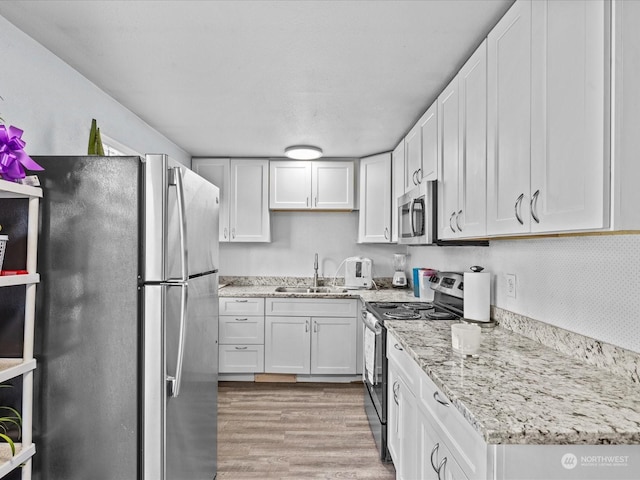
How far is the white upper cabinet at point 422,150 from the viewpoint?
2.67m

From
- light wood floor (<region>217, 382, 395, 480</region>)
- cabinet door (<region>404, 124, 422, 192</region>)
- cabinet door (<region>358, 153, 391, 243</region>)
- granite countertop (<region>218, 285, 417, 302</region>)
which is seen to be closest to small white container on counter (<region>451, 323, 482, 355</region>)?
light wood floor (<region>217, 382, 395, 480</region>)

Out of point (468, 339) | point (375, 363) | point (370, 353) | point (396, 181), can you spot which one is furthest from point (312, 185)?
point (468, 339)

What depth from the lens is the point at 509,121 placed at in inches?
63.9

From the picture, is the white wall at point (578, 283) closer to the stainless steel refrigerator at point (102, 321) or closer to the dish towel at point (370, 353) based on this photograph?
the dish towel at point (370, 353)

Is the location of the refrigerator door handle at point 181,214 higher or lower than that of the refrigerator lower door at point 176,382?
higher

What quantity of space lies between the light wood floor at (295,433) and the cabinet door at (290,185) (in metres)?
1.86

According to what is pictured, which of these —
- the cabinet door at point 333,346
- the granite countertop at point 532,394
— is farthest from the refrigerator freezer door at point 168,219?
the cabinet door at point 333,346

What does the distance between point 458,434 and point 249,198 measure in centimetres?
361

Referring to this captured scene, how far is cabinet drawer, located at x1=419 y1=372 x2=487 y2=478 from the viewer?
1113mm

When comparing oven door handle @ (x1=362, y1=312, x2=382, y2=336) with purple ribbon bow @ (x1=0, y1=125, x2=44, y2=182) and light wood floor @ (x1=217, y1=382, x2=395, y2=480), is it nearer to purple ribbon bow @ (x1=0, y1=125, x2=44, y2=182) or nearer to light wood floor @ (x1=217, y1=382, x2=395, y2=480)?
light wood floor @ (x1=217, y1=382, x2=395, y2=480)

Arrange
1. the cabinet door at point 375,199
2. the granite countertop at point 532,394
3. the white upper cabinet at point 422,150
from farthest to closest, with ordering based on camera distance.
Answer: the cabinet door at point 375,199 → the white upper cabinet at point 422,150 → the granite countertop at point 532,394

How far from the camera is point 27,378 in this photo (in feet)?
5.07

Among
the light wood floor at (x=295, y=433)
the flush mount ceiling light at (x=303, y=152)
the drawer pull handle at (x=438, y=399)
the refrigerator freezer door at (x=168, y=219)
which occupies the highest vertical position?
the flush mount ceiling light at (x=303, y=152)

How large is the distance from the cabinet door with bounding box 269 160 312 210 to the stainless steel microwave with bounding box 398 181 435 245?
1541 millimetres
